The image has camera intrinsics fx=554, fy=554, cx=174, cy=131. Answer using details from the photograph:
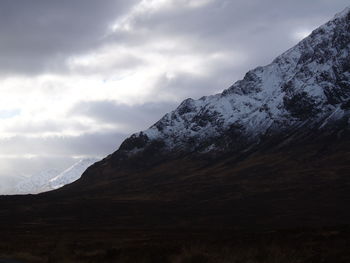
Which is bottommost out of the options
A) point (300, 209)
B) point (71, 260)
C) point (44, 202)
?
point (300, 209)

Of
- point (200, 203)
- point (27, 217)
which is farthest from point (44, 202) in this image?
point (200, 203)

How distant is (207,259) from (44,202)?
128 m

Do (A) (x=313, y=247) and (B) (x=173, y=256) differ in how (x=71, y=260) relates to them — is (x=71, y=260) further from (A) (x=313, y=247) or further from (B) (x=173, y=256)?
(A) (x=313, y=247)

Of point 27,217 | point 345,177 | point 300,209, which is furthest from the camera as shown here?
point 345,177

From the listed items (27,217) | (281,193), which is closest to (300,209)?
(281,193)

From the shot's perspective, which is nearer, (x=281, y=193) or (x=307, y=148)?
(x=281, y=193)

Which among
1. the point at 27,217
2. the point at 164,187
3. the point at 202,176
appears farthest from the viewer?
the point at 202,176

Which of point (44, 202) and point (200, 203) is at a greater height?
point (44, 202)

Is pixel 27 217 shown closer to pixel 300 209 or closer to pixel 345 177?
pixel 300 209

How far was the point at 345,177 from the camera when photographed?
472ft

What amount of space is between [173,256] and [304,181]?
4923 inches

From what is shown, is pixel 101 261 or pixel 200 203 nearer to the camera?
pixel 101 261

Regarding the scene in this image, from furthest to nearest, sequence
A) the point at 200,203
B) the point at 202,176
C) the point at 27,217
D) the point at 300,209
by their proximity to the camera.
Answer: the point at 202,176 → the point at 200,203 → the point at 27,217 → the point at 300,209

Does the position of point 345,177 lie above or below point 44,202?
below
